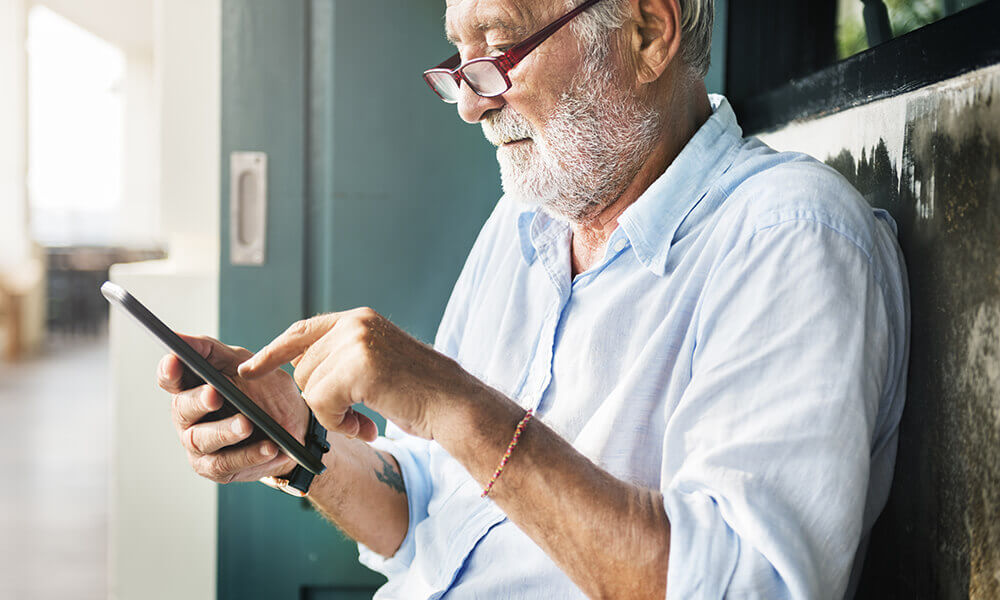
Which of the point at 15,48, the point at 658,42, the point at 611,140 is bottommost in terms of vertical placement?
the point at 611,140

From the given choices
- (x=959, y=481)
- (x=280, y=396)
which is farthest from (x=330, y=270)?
(x=959, y=481)

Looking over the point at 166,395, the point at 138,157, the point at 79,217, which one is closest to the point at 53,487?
the point at 166,395

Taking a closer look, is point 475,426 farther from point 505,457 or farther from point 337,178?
point 337,178

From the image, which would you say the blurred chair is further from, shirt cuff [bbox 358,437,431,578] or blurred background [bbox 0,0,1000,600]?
shirt cuff [bbox 358,437,431,578]

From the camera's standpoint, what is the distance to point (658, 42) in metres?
1.17

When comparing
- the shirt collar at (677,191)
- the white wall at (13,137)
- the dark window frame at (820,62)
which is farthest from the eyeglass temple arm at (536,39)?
the white wall at (13,137)

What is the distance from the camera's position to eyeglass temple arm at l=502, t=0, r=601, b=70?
Answer: 1148 millimetres

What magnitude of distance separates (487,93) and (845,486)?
73cm

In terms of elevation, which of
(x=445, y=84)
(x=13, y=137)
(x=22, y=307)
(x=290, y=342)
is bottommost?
(x=22, y=307)

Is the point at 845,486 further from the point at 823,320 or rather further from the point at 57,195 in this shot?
the point at 57,195

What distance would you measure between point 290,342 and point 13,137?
33.0 feet

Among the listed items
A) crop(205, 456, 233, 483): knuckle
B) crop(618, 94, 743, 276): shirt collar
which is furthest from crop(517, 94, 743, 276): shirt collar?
crop(205, 456, 233, 483): knuckle

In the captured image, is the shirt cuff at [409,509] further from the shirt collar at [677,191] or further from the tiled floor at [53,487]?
the tiled floor at [53,487]

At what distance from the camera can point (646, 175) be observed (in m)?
1.21
